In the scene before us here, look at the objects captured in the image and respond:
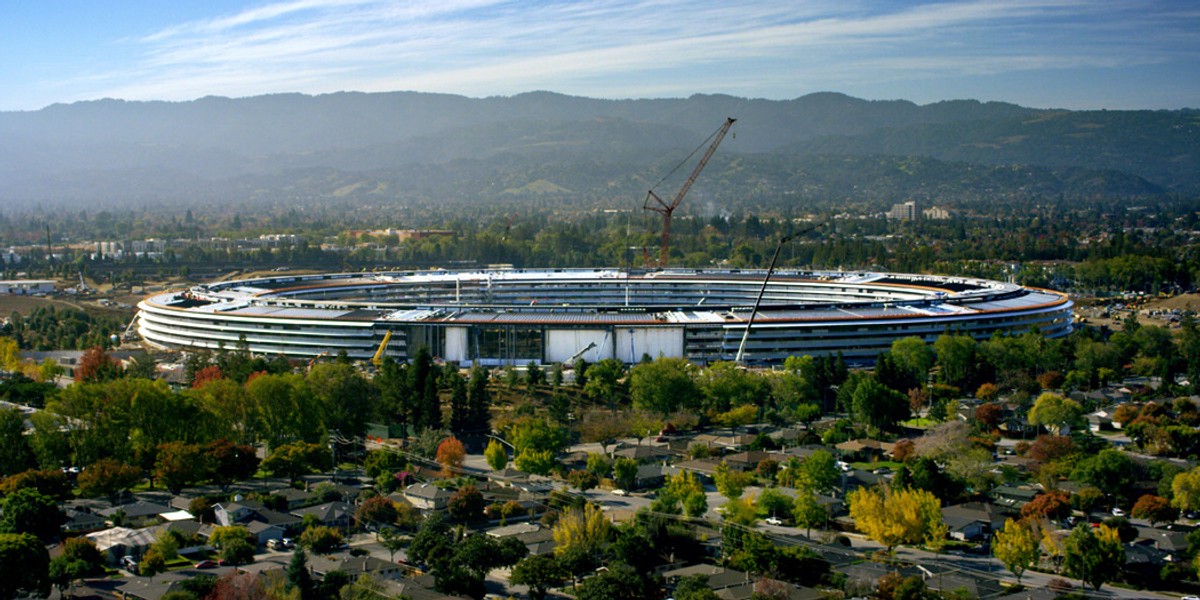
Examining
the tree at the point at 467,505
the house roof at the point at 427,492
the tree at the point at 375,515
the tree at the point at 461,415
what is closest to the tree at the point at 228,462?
the house roof at the point at 427,492

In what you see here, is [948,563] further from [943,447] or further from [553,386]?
[553,386]

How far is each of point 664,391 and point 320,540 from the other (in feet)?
47.9

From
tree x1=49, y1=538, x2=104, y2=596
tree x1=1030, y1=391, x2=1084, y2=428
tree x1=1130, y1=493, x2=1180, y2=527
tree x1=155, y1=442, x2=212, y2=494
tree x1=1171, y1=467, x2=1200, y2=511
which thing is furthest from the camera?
tree x1=1030, y1=391, x2=1084, y2=428

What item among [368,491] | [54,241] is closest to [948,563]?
[368,491]

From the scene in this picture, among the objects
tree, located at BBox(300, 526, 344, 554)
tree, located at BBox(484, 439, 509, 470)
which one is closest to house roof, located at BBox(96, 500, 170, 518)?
tree, located at BBox(300, 526, 344, 554)

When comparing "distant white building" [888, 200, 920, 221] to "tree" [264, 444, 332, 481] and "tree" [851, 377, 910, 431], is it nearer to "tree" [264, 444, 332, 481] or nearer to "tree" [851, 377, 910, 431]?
"tree" [851, 377, 910, 431]

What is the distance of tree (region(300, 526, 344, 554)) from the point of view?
2344 centimetres

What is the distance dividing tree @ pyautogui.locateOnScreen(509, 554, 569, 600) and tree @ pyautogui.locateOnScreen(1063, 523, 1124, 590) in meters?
8.60

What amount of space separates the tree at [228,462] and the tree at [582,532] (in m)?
8.20

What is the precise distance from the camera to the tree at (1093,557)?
21.9 meters

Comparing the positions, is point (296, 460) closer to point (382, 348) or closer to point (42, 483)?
point (42, 483)

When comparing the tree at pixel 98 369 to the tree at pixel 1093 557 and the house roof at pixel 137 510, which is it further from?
the tree at pixel 1093 557

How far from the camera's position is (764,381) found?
3753 centimetres

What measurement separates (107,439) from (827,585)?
16.6m
